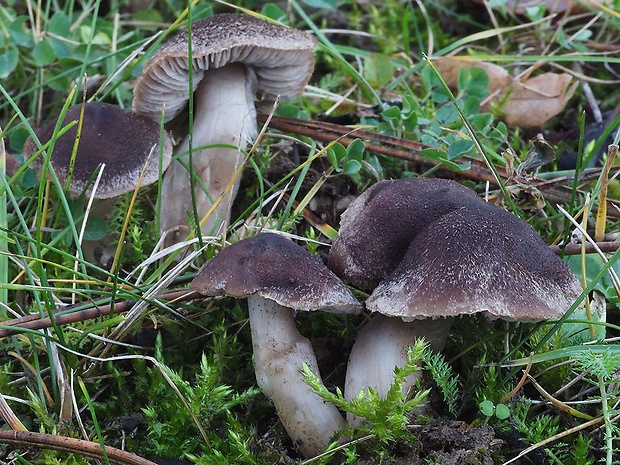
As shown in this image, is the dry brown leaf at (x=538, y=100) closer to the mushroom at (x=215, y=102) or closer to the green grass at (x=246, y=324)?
the green grass at (x=246, y=324)

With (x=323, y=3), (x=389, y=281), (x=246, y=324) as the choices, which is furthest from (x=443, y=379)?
(x=323, y=3)

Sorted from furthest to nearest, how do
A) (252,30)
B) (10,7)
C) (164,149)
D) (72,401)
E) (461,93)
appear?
(10,7)
(461,93)
(164,149)
(252,30)
(72,401)

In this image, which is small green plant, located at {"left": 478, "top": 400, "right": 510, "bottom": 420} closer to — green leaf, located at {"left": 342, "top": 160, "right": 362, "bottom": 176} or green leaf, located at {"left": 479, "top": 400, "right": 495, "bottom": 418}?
green leaf, located at {"left": 479, "top": 400, "right": 495, "bottom": 418}

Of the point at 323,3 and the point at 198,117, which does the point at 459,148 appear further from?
the point at 323,3

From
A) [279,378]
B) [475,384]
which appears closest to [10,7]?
[279,378]

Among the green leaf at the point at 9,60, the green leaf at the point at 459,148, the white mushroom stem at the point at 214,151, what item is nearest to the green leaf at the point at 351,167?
the green leaf at the point at 459,148

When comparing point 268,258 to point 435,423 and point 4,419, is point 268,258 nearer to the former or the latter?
point 435,423
